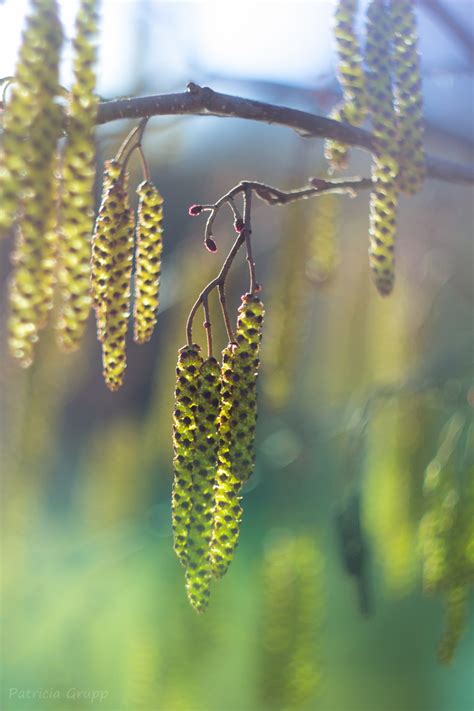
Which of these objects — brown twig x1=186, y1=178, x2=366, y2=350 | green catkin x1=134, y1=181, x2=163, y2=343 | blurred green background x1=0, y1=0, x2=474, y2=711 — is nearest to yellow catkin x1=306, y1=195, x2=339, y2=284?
blurred green background x1=0, y1=0, x2=474, y2=711

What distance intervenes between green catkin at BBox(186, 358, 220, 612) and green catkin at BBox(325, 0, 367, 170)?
257 millimetres

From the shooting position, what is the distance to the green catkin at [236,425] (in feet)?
1.80

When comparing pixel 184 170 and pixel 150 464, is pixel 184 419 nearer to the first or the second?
pixel 150 464

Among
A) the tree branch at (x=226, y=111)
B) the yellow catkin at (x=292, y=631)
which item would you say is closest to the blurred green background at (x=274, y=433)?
the yellow catkin at (x=292, y=631)

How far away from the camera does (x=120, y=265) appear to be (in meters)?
0.60

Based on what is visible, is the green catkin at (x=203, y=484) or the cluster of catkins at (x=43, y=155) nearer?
the cluster of catkins at (x=43, y=155)

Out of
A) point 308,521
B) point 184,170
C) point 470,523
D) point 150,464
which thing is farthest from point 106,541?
point 184,170

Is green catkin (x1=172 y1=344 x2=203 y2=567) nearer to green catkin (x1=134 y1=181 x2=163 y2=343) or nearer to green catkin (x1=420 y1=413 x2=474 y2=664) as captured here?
green catkin (x1=134 y1=181 x2=163 y2=343)

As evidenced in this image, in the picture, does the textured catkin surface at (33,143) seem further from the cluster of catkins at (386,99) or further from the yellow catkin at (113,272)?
the cluster of catkins at (386,99)

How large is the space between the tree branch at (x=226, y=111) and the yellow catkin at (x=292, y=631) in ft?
1.87

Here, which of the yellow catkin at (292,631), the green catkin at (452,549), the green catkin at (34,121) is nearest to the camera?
the green catkin at (34,121)

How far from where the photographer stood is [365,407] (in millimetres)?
967

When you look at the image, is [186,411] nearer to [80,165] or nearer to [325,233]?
[80,165]

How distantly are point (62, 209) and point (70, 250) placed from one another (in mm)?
32
